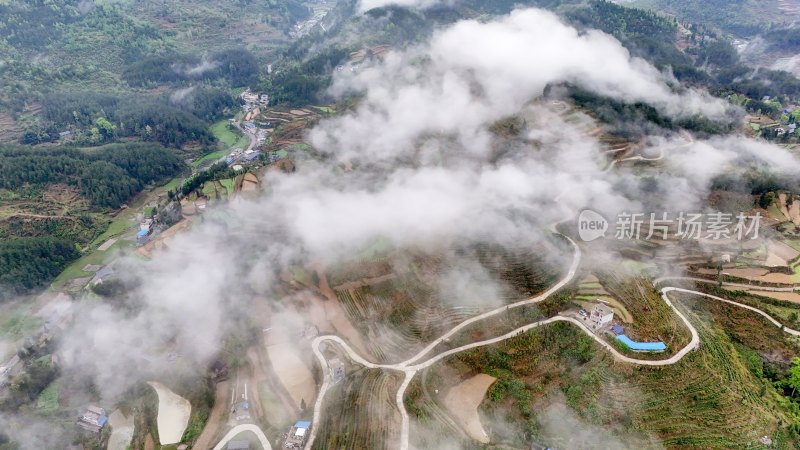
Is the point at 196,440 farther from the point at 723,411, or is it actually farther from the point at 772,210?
the point at 772,210

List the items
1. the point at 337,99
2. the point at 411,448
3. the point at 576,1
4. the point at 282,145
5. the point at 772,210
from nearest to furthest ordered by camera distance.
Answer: the point at 411,448 < the point at 772,210 < the point at 282,145 < the point at 337,99 < the point at 576,1

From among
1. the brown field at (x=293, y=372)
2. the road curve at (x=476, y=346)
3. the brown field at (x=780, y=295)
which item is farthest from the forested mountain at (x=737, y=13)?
the brown field at (x=293, y=372)

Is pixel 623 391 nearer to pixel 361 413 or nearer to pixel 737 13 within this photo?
pixel 361 413

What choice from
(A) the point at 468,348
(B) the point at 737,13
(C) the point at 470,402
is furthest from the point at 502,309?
(B) the point at 737,13

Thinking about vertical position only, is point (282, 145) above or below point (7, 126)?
below

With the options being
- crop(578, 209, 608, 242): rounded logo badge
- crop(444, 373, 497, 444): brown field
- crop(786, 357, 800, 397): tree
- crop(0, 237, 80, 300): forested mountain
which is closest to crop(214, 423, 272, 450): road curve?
crop(444, 373, 497, 444): brown field

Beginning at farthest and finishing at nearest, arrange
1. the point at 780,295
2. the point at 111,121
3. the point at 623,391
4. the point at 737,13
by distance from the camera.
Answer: the point at 737,13, the point at 111,121, the point at 780,295, the point at 623,391

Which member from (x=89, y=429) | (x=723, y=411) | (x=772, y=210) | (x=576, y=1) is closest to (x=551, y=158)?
(x=772, y=210)
